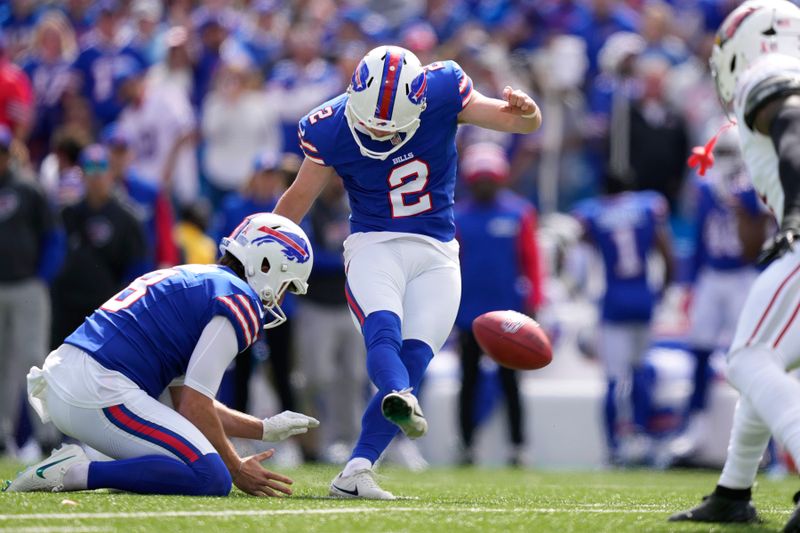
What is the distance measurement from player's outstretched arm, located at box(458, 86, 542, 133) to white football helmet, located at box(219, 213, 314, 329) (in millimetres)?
905

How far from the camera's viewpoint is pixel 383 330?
4.95 m

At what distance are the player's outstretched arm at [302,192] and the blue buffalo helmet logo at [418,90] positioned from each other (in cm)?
52

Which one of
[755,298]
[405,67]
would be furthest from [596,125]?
A: [755,298]

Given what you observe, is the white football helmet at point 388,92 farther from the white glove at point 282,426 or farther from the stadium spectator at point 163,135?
the stadium spectator at point 163,135

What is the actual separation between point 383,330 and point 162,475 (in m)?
0.95

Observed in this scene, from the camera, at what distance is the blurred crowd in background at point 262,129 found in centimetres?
898

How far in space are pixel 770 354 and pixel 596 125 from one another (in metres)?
8.07

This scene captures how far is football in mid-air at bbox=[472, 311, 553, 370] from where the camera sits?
5.33m

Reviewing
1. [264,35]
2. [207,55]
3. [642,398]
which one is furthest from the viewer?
[264,35]

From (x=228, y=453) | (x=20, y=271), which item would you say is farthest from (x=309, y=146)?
(x=20, y=271)

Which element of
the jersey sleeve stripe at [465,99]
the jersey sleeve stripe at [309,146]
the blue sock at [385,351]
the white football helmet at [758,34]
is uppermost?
the white football helmet at [758,34]

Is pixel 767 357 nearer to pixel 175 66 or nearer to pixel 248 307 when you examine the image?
pixel 248 307

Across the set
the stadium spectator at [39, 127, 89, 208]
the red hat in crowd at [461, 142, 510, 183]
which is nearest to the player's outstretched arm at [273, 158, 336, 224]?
the red hat in crowd at [461, 142, 510, 183]

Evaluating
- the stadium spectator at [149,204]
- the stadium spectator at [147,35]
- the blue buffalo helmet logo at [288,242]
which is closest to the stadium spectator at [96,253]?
the stadium spectator at [149,204]
